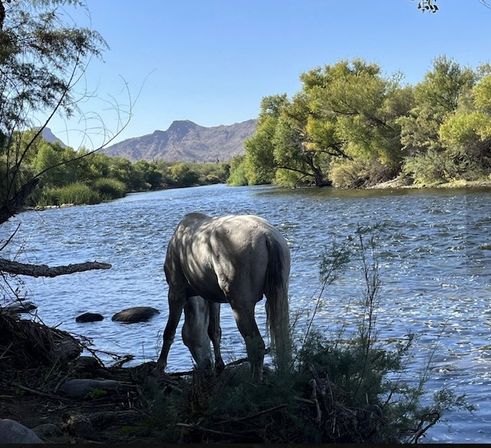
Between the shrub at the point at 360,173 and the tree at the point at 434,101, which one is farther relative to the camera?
the shrub at the point at 360,173

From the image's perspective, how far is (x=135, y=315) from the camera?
1137cm

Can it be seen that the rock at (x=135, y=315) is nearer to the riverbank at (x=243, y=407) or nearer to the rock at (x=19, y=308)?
the rock at (x=19, y=308)

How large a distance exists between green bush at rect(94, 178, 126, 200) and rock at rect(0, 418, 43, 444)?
57069mm

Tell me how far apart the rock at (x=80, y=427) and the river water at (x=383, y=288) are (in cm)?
234

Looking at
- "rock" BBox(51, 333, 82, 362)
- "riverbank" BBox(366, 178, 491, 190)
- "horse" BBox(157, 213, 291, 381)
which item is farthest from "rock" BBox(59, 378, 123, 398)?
"riverbank" BBox(366, 178, 491, 190)

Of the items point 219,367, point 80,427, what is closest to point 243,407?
point 80,427

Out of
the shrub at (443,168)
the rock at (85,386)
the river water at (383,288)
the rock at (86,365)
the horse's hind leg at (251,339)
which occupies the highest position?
the shrub at (443,168)

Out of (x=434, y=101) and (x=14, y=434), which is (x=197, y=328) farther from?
(x=434, y=101)

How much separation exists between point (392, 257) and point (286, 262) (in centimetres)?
1248

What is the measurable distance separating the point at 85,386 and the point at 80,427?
1227 mm

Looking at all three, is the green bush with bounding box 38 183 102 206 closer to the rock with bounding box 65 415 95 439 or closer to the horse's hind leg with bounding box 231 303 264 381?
the horse's hind leg with bounding box 231 303 264 381

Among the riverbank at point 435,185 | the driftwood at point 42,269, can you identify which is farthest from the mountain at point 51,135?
the riverbank at point 435,185

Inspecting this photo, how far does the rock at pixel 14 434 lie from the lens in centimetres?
414

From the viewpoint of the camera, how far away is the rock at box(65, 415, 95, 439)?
4727mm
